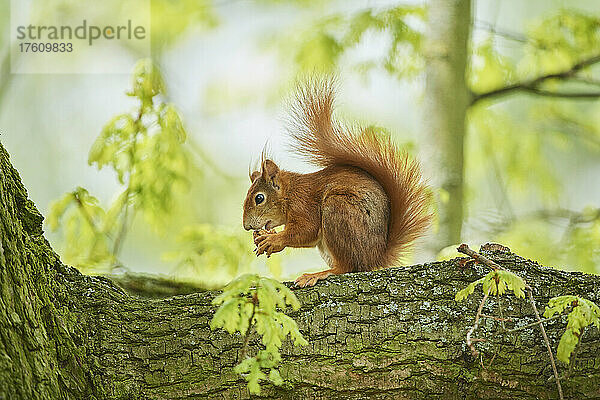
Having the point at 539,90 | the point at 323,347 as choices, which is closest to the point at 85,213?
the point at 323,347

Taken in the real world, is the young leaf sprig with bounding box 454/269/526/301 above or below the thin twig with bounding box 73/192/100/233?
below

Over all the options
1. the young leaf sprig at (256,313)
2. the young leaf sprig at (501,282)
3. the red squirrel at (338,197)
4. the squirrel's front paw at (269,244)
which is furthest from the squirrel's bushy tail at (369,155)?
the young leaf sprig at (256,313)

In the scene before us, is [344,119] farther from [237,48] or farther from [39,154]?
[39,154]

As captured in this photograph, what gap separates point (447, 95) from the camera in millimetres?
2545

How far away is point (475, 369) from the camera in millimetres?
1191

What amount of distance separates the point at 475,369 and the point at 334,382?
0.25 meters

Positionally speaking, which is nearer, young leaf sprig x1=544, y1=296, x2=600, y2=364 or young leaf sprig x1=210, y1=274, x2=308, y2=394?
young leaf sprig x1=210, y1=274, x2=308, y2=394

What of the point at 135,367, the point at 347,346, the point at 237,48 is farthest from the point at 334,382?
the point at 237,48

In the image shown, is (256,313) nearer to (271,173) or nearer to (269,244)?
(269,244)

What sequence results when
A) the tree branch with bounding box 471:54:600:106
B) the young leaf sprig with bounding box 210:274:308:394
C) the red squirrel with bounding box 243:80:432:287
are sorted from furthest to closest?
1. the tree branch with bounding box 471:54:600:106
2. the red squirrel with bounding box 243:80:432:287
3. the young leaf sprig with bounding box 210:274:308:394

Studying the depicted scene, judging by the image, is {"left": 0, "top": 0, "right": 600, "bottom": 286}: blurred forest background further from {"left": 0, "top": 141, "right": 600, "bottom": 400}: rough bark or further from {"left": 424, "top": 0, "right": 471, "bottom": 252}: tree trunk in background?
{"left": 0, "top": 141, "right": 600, "bottom": 400}: rough bark

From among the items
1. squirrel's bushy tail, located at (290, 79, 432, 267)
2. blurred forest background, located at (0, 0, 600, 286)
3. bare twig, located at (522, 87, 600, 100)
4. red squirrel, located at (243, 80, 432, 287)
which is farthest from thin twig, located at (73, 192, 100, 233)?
bare twig, located at (522, 87, 600, 100)

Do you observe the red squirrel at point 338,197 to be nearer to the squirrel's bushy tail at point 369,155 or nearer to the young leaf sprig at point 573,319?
the squirrel's bushy tail at point 369,155

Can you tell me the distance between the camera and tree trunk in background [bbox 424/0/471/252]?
2.46 m
